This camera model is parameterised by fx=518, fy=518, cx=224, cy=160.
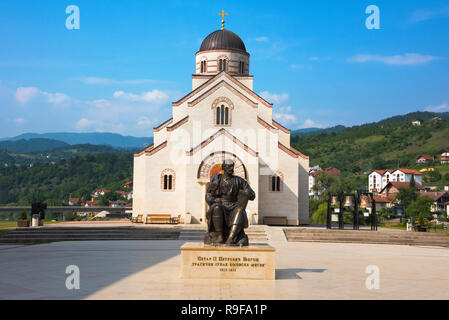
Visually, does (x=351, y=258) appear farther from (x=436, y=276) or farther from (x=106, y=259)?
(x=106, y=259)

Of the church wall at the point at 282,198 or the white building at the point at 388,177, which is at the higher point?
the white building at the point at 388,177

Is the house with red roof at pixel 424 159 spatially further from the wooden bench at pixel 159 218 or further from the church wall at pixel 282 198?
the wooden bench at pixel 159 218

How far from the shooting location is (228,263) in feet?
48.7

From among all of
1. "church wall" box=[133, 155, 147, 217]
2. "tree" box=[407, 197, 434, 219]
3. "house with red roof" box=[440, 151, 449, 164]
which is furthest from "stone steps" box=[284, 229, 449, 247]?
"house with red roof" box=[440, 151, 449, 164]

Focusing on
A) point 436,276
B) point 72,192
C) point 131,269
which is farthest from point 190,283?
point 72,192

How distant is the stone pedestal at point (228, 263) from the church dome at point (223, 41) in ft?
107

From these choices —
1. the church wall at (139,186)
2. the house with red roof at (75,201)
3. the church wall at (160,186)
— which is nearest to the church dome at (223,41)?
the church wall at (160,186)

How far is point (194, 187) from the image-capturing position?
36156mm

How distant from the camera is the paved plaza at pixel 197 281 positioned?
12781 millimetres

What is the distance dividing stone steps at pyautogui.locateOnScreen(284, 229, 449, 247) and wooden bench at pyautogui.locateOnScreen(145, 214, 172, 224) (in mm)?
9283

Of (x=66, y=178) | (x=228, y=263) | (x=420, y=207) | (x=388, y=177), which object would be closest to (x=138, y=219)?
(x=228, y=263)

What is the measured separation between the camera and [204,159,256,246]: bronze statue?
50.9 ft

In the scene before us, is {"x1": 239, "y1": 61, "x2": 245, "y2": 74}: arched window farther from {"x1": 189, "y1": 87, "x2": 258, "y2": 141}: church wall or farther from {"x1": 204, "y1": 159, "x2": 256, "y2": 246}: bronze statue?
{"x1": 204, "y1": 159, "x2": 256, "y2": 246}: bronze statue

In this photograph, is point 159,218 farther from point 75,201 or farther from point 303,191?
point 75,201
